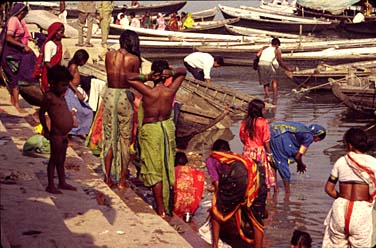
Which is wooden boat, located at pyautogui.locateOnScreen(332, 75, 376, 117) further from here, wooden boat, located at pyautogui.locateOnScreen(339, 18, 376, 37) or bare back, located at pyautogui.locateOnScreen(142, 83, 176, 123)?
wooden boat, located at pyautogui.locateOnScreen(339, 18, 376, 37)

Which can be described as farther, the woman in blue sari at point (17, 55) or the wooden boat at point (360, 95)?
the wooden boat at point (360, 95)

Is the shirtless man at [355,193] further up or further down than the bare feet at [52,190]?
further up

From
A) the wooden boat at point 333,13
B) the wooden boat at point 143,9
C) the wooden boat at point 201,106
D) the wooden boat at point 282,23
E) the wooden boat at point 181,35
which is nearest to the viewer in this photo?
the wooden boat at point 201,106

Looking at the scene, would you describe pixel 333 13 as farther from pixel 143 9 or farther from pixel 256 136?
pixel 256 136

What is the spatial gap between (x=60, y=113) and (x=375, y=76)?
862cm

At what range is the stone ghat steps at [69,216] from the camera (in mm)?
5203

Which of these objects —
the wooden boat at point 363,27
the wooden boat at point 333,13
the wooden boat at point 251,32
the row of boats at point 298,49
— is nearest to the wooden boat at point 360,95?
the row of boats at point 298,49

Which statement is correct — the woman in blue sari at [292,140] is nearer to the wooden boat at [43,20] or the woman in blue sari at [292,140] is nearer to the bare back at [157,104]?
the bare back at [157,104]

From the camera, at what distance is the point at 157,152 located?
6293 mm

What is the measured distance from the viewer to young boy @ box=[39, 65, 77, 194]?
20.6 ft

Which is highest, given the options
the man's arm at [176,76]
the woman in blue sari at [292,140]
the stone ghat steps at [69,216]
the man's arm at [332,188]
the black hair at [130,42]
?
the black hair at [130,42]

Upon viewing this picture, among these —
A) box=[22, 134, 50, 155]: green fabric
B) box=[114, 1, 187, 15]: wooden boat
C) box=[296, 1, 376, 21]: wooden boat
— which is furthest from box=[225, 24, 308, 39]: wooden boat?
box=[22, 134, 50, 155]: green fabric

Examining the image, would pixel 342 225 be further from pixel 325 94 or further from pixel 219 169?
pixel 325 94

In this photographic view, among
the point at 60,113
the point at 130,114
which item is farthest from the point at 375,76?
the point at 60,113
